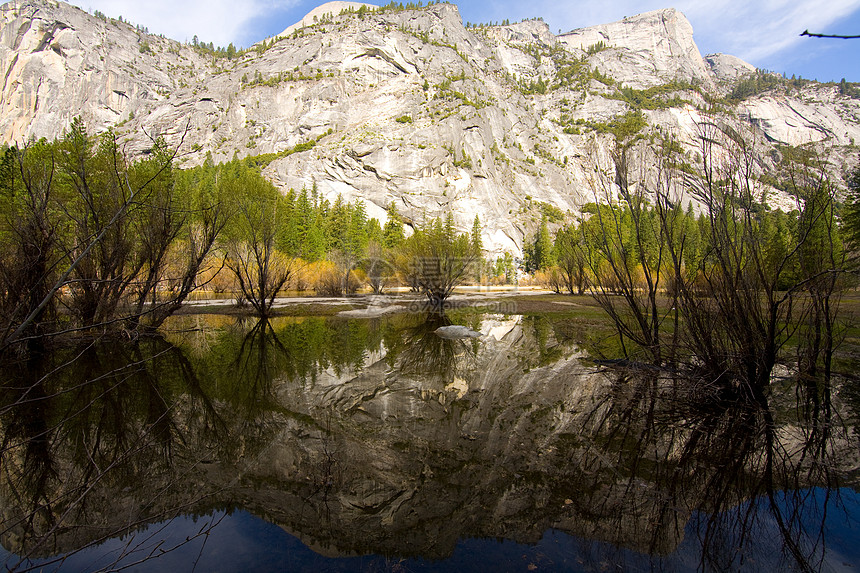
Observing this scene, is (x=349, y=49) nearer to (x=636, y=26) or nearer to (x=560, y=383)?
(x=560, y=383)

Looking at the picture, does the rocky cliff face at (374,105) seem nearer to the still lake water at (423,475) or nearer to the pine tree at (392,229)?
the pine tree at (392,229)

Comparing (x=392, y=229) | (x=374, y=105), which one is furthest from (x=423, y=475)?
(x=374, y=105)

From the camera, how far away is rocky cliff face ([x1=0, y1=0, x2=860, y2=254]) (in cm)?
6738

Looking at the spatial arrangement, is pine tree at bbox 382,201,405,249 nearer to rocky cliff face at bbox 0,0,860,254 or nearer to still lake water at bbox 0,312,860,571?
rocky cliff face at bbox 0,0,860,254

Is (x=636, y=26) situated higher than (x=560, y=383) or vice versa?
(x=636, y=26)

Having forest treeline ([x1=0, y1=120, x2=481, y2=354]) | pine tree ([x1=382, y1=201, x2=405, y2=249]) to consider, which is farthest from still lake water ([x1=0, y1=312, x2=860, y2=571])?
pine tree ([x1=382, y1=201, x2=405, y2=249])

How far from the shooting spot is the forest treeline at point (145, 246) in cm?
420

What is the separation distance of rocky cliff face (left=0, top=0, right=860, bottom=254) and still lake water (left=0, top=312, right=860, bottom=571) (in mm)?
60933

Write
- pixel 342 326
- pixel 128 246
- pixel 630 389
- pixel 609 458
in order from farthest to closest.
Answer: pixel 342 326, pixel 128 246, pixel 630 389, pixel 609 458

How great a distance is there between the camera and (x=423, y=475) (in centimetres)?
350

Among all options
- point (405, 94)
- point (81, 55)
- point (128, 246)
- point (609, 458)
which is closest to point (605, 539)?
point (609, 458)

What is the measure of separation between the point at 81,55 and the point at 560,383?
464 ft

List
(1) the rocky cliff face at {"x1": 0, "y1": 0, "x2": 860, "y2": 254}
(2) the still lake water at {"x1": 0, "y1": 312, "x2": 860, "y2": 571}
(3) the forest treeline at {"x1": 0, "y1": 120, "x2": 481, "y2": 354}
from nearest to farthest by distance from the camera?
(2) the still lake water at {"x1": 0, "y1": 312, "x2": 860, "y2": 571}
(3) the forest treeline at {"x1": 0, "y1": 120, "x2": 481, "y2": 354}
(1) the rocky cliff face at {"x1": 0, "y1": 0, "x2": 860, "y2": 254}

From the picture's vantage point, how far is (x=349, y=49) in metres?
80.6
